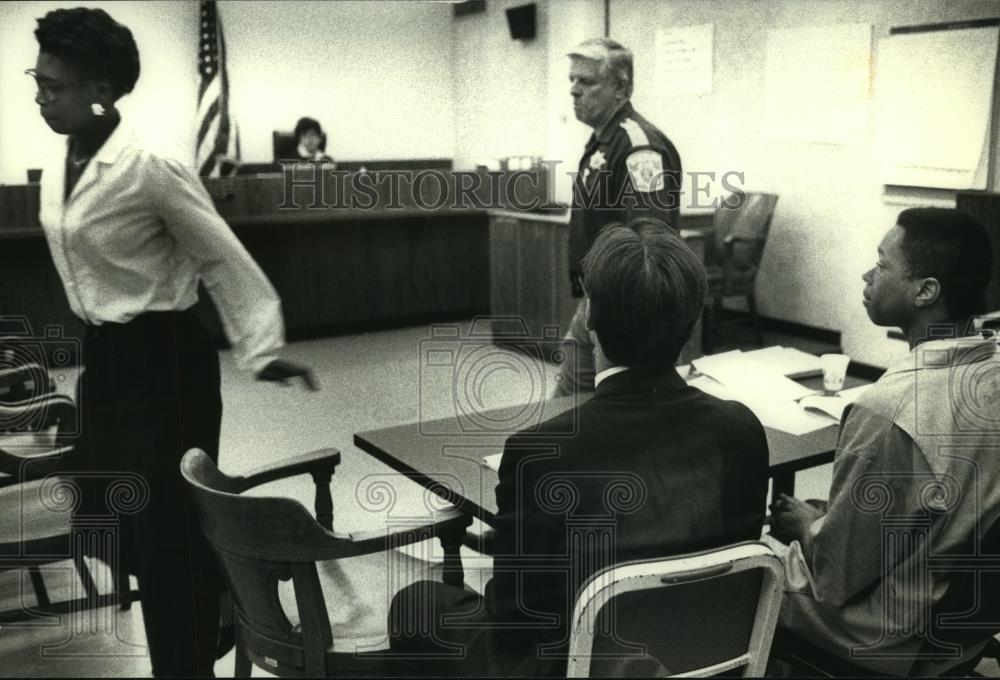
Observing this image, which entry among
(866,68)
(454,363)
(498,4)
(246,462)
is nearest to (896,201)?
(866,68)

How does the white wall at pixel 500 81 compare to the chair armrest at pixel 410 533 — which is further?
the white wall at pixel 500 81

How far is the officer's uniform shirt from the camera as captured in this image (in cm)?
262

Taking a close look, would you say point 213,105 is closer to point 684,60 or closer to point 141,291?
point 141,291

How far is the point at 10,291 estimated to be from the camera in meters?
2.70

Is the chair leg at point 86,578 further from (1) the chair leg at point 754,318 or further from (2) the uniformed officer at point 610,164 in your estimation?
(1) the chair leg at point 754,318

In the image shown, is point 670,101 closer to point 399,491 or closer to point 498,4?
point 498,4

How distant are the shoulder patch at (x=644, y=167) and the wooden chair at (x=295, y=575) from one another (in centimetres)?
137

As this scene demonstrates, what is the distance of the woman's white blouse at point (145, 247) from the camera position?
5.10ft

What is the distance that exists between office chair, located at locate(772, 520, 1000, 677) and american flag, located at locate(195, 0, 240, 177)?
2.47 meters

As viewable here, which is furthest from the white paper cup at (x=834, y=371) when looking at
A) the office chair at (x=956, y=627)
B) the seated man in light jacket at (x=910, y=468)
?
the office chair at (x=956, y=627)

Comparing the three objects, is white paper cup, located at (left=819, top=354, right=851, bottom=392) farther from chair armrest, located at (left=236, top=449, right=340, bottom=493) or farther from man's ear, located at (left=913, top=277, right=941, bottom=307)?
chair armrest, located at (left=236, top=449, right=340, bottom=493)

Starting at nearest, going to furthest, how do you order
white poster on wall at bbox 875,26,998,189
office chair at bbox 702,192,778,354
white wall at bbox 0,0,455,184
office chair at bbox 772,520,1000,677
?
office chair at bbox 772,520,1000,677 < white poster on wall at bbox 875,26,998,189 < office chair at bbox 702,192,778,354 < white wall at bbox 0,0,455,184

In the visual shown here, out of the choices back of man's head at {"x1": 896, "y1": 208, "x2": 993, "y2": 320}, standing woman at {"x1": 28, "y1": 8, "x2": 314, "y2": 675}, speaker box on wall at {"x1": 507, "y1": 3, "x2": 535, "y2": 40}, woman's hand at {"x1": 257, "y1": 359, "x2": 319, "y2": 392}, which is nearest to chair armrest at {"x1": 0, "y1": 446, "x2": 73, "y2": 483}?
standing woman at {"x1": 28, "y1": 8, "x2": 314, "y2": 675}

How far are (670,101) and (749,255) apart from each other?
100 cm
